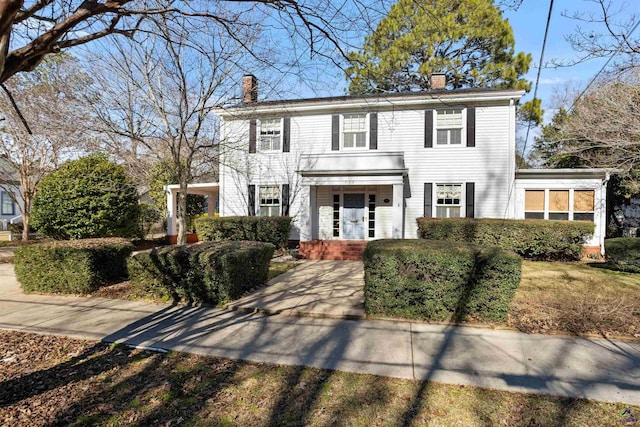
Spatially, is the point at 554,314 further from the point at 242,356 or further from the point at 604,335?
the point at 242,356

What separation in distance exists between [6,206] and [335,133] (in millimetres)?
29126

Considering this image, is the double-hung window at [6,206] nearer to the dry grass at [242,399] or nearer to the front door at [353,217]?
the front door at [353,217]

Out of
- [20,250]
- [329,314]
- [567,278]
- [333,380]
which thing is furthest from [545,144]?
[20,250]

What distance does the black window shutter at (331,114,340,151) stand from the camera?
12.4m

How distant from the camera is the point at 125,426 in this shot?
246cm

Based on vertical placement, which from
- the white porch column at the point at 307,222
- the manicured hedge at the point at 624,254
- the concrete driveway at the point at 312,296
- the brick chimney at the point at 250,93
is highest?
the brick chimney at the point at 250,93

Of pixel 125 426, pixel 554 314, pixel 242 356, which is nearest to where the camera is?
pixel 125 426

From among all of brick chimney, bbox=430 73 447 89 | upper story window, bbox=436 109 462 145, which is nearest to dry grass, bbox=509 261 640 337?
upper story window, bbox=436 109 462 145

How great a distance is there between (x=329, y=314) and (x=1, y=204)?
32.5 metres

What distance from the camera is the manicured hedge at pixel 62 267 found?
6070 millimetres

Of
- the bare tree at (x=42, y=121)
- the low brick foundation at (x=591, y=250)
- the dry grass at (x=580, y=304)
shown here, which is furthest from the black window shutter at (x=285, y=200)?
the low brick foundation at (x=591, y=250)

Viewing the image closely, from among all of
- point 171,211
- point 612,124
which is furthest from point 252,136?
point 612,124

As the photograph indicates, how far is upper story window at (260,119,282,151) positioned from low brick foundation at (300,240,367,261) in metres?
4.43

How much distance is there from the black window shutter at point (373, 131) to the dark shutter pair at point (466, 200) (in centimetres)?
247
